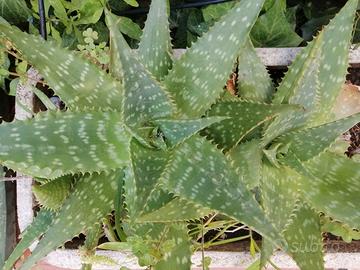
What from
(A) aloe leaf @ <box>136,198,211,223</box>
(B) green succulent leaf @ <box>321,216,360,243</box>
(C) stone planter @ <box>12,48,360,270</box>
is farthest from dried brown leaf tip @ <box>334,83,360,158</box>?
(A) aloe leaf @ <box>136,198,211,223</box>

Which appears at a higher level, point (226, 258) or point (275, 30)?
point (275, 30)

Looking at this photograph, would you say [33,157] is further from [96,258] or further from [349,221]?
[349,221]

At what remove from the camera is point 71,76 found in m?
0.55

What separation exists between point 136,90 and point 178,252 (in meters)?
0.22

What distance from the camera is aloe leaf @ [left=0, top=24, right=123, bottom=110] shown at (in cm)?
52

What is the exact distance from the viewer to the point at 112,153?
543 mm

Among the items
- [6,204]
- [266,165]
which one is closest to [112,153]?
[266,165]

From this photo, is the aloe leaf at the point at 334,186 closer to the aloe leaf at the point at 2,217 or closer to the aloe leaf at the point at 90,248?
the aloe leaf at the point at 90,248

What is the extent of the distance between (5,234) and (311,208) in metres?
0.46

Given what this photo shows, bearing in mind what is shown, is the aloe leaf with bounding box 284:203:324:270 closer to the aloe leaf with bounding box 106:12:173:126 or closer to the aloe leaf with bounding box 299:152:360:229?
the aloe leaf with bounding box 299:152:360:229

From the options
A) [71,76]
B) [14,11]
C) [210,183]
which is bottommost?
[210,183]

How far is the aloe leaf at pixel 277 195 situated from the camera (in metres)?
0.58

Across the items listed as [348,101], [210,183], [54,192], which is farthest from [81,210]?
[348,101]

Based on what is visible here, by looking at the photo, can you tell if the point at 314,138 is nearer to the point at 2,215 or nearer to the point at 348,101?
the point at 348,101
